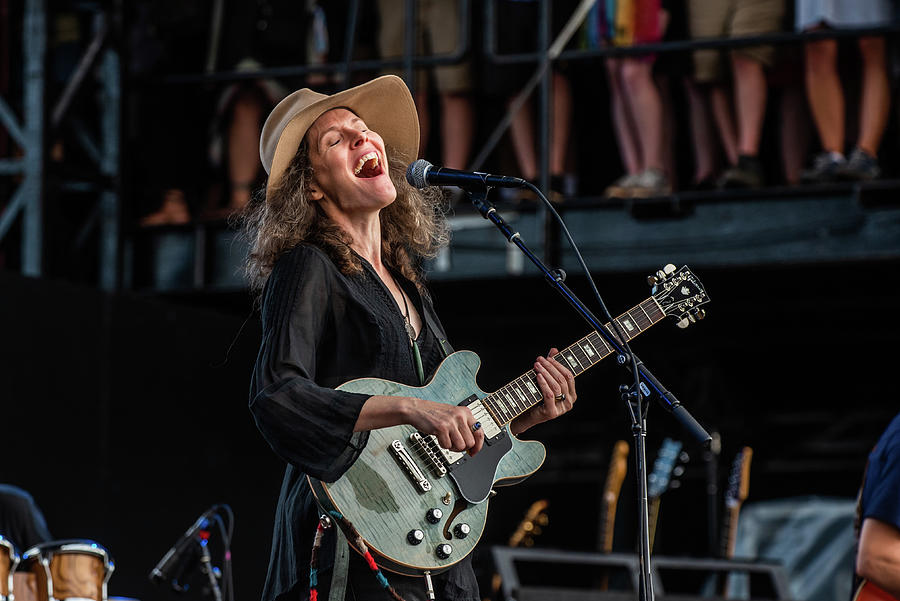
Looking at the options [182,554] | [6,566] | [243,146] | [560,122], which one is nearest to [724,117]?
[560,122]

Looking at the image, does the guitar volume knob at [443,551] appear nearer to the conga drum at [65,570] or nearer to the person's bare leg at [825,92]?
the conga drum at [65,570]

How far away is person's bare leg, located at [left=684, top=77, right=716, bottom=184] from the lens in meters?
6.50

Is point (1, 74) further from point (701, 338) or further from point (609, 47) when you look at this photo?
point (701, 338)

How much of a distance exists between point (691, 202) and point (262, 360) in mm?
3820

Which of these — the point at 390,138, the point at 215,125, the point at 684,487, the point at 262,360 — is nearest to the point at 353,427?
the point at 262,360

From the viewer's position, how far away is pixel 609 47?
20.6 feet

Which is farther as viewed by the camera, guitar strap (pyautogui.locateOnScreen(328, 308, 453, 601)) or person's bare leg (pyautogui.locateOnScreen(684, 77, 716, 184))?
person's bare leg (pyautogui.locateOnScreen(684, 77, 716, 184))

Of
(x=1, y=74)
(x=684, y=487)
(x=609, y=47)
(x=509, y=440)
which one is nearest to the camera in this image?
(x=509, y=440)

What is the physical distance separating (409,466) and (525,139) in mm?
4114

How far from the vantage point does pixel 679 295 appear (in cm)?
333

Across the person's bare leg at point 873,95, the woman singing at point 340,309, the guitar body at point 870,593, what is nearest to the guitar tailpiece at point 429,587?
the woman singing at point 340,309

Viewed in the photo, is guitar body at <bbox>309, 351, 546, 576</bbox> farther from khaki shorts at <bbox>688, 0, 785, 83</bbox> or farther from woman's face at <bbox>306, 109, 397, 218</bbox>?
khaki shorts at <bbox>688, 0, 785, 83</bbox>

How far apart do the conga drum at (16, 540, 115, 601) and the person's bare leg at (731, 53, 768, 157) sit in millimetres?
3451

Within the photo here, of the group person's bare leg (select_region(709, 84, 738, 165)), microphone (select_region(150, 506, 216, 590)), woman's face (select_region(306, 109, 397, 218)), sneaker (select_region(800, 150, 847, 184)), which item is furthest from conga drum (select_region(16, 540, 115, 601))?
person's bare leg (select_region(709, 84, 738, 165))
